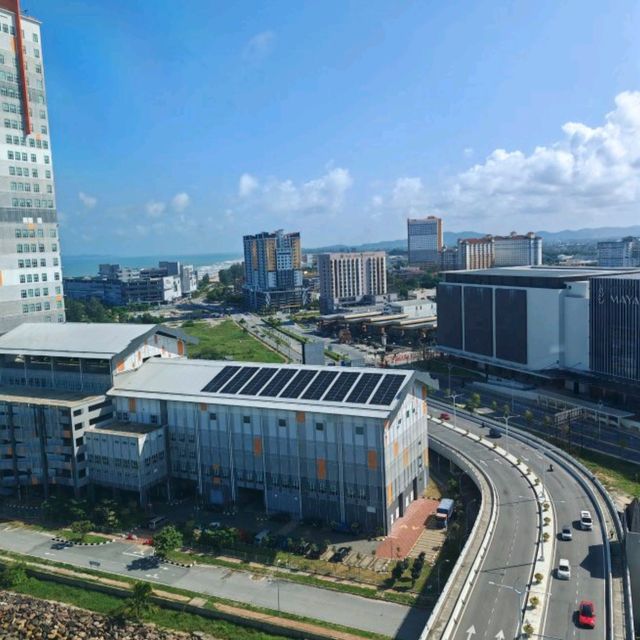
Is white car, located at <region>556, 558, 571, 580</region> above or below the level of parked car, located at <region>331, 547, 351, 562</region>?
above

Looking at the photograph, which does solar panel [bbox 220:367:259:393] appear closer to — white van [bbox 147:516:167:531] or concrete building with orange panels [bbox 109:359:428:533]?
concrete building with orange panels [bbox 109:359:428:533]

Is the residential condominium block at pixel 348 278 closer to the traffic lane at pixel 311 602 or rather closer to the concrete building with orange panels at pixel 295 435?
the concrete building with orange panels at pixel 295 435

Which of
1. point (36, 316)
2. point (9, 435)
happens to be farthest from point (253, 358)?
point (9, 435)

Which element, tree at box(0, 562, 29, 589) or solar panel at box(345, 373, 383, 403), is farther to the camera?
solar panel at box(345, 373, 383, 403)

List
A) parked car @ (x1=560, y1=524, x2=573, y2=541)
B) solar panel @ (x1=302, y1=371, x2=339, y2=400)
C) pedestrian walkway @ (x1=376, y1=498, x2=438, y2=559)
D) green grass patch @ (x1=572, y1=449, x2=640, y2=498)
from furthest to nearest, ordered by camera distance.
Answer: green grass patch @ (x1=572, y1=449, x2=640, y2=498), solar panel @ (x1=302, y1=371, x2=339, y2=400), pedestrian walkway @ (x1=376, y1=498, x2=438, y2=559), parked car @ (x1=560, y1=524, x2=573, y2=541)

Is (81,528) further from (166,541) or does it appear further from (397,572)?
(397,572)

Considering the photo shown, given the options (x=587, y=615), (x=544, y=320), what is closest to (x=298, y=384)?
(x=587, y=615)

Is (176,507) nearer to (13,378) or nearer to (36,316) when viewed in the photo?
(13,378)

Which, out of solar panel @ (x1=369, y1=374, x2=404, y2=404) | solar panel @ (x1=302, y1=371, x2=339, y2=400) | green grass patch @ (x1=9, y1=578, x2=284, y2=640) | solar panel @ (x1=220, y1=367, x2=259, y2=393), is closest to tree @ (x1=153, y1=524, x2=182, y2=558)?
green grass patch @ (x1=9, y1=578, x2=284, y2=640)
